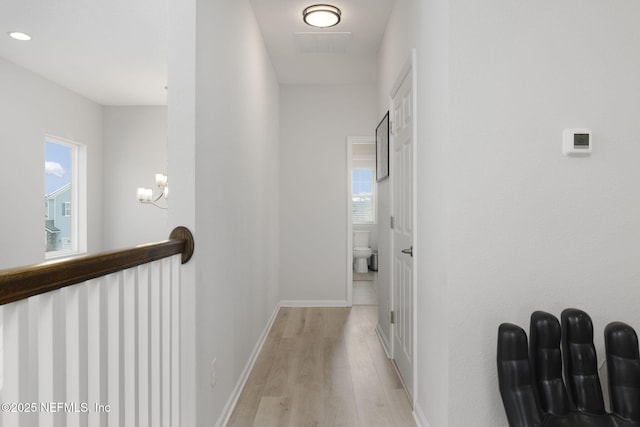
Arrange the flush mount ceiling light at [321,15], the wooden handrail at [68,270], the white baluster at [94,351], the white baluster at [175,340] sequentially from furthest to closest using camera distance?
1. the flush mount ceiling light at [321,15]
2. the white baluster at [175,340]
3. the white baluster at [94,351]
4. the wooden handrail at [68,270]

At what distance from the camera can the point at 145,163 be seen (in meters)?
5.77

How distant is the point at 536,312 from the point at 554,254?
28 cm

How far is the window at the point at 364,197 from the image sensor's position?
8.43 m

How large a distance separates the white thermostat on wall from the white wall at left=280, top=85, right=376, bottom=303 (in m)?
3.32

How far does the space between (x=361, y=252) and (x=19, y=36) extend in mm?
5768

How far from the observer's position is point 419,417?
2100 millimetres

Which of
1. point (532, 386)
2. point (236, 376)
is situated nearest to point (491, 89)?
point (532, 386)

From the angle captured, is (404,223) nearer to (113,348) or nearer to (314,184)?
(113,348)

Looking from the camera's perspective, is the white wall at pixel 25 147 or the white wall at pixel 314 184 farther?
the white wall at pixel 314 184

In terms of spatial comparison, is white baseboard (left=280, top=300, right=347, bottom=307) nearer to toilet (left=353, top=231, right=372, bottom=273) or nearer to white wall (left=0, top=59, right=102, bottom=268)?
toilet (left=353, top=231, right=372, bottom=273)

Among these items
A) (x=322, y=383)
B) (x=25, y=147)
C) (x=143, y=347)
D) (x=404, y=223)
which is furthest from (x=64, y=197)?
(x=143, y=347)

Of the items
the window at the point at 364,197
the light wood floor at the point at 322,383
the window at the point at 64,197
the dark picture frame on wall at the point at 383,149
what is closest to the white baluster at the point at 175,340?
the light wood floor at the point at 322,383

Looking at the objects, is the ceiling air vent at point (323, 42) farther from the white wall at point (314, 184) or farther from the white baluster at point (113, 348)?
the white baluster at point (113, 348)

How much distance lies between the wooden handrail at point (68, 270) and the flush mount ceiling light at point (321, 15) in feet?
7.69
